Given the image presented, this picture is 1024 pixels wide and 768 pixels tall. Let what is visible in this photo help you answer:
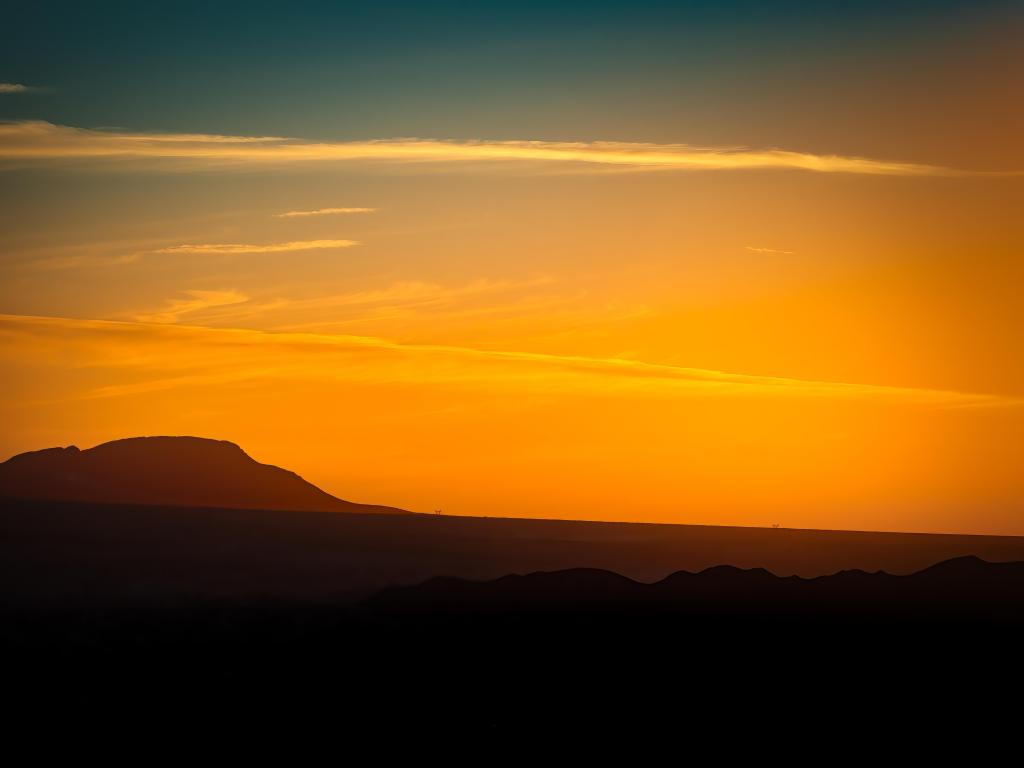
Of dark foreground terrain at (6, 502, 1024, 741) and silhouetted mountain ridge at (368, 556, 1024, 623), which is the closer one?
dark foreground terrain at (6, 502, 1024, 741)

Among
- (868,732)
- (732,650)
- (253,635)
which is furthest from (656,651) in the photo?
(253,635)

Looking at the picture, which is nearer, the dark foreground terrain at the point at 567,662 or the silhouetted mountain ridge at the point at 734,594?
the dark foreground terrain at the point at 567,662

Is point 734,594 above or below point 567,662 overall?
above

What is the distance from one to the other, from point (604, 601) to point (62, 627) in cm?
4116

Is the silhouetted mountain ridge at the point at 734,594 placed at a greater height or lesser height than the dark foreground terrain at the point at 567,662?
greater

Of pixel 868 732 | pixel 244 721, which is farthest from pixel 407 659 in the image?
pixel 868 732

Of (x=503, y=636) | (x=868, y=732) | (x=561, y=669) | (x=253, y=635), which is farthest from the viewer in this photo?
(x=253, y=635)

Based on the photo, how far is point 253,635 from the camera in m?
73.9

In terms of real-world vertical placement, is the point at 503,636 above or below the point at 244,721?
above

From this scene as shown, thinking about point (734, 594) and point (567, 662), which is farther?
point (734, 594)

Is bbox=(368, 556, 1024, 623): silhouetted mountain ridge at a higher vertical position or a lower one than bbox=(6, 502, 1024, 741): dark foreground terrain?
higher

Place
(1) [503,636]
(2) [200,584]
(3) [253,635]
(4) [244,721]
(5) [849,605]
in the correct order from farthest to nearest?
(2) [200,584], (3) [253,635], (5) [849,605], (1) [503,636], (4) [244,721]

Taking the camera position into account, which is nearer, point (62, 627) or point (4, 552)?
point (62, 627)

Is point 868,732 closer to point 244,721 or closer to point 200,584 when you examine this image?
point 244,721
